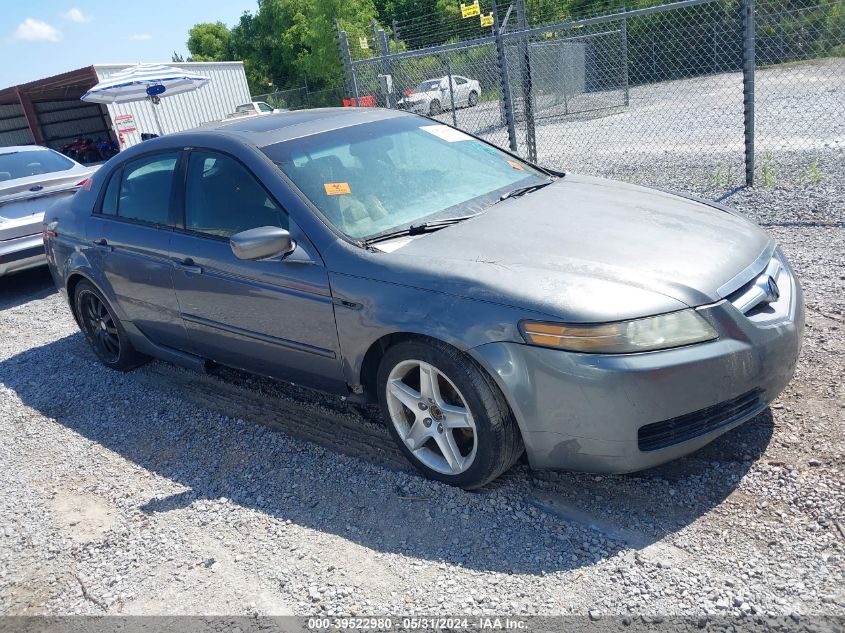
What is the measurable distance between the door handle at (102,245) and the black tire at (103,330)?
36 cm

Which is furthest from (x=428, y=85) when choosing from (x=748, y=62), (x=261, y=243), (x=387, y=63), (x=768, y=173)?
(x=261, y=243)

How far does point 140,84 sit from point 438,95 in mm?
6414

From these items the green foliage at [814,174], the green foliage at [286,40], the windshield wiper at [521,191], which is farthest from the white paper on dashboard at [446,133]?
the green foliage at [286,40]

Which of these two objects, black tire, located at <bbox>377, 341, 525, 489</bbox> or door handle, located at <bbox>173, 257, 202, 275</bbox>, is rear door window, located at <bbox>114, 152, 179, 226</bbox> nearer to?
door handle, located at <bbox>173, 257, 202, 275</bbox>

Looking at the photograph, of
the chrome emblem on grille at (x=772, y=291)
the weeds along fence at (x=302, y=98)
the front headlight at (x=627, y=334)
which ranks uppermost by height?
the front headlight at (x=627, y=334)

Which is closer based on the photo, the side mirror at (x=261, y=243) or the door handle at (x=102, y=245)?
the side mirror at (x=261, y=243)

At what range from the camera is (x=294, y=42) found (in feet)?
141

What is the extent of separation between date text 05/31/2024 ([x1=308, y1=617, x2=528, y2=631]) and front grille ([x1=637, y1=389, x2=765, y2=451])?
85 cm

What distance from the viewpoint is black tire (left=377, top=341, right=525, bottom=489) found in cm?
291

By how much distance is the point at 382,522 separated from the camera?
3084 mm

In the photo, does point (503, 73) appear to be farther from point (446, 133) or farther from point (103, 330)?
point (103, 330)

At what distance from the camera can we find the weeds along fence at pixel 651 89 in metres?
8.54

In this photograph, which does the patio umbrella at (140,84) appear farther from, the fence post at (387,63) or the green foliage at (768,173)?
the green foliage at (768,173)

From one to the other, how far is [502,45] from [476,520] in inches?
261
